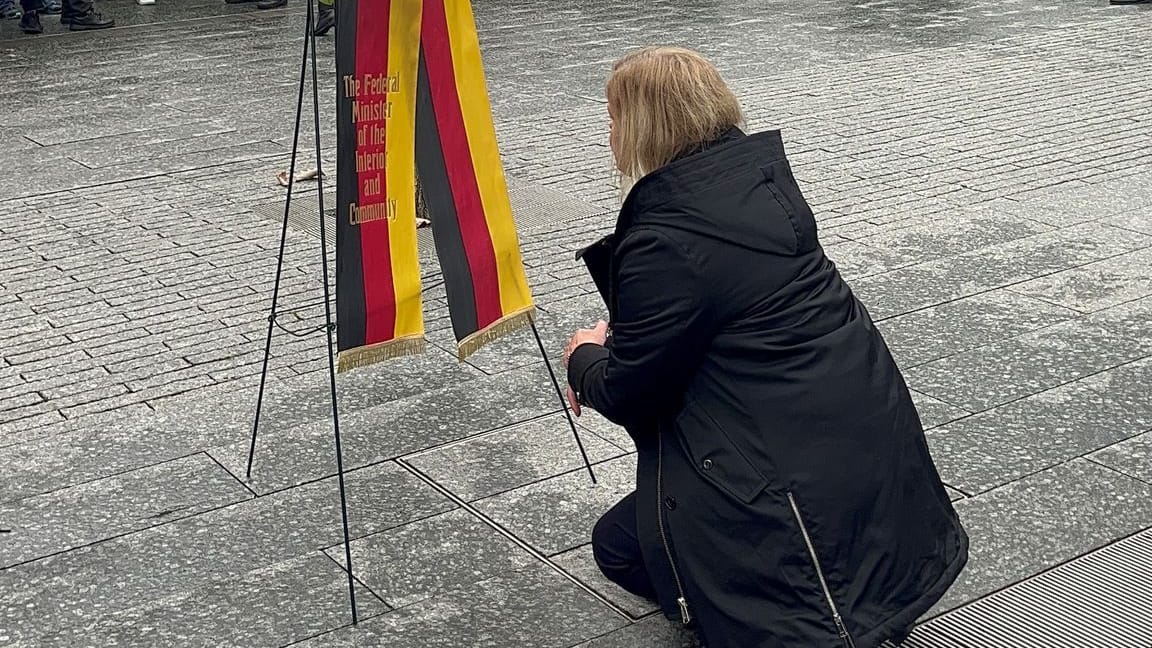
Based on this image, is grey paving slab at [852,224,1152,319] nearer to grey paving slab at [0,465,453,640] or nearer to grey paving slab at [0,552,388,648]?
grey paving slab at [0,465,453,640]

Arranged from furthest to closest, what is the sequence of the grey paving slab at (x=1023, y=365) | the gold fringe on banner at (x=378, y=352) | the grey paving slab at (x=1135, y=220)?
the grey paving slab at (x=1135, y=220), the grey paving slab at (x=1023, y=365), the gold fringe on banner at (x=378, y=352)

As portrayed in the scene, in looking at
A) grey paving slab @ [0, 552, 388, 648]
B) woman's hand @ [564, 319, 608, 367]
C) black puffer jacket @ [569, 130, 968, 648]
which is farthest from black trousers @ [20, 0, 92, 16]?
black puffer jacket @ [569, 130, 968, 648]

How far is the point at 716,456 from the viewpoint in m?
3.13

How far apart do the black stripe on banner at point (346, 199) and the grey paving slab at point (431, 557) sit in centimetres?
65

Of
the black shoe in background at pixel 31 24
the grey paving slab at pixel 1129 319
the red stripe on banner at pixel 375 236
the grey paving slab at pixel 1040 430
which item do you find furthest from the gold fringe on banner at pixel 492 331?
the black shoe in background at pixel 31 24

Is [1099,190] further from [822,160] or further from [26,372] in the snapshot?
[26,372]

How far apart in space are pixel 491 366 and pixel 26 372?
170 centimetres

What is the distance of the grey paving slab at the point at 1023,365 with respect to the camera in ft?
16.4

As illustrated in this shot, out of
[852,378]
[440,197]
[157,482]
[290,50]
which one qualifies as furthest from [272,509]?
[290,50]

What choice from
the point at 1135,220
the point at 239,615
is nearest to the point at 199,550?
the point at 239,615

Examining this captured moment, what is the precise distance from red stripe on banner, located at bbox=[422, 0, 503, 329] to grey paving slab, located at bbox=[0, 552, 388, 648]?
838 mm

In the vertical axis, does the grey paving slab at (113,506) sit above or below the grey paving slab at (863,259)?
below

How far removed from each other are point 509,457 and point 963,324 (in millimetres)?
2030

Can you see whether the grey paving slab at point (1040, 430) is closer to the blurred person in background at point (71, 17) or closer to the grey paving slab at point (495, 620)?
the grey paving slab at point (495, 620)
